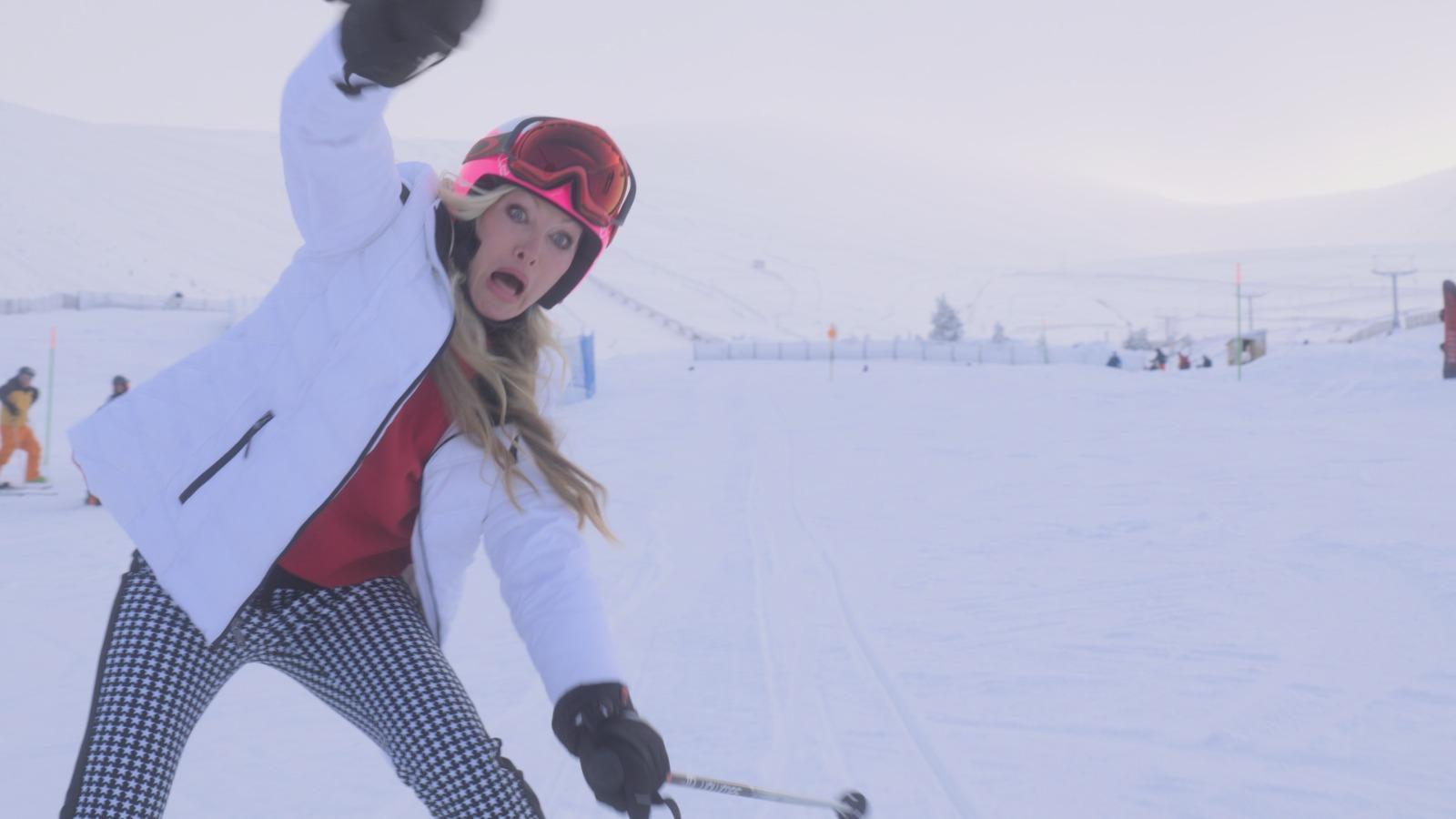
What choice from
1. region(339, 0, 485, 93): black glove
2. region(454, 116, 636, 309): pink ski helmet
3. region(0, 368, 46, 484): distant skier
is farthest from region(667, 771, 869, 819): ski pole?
region(0, 368, 46, 484): distant skier

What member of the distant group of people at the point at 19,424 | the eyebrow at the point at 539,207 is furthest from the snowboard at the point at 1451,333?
the eyebrow at the point at 539,207

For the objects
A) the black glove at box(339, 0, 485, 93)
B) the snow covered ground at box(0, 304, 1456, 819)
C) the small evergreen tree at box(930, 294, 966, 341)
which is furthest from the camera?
the small evergreen tree at box(930, 294, 966, 341)

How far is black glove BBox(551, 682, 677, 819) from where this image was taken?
1.88 metres

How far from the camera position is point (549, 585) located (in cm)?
206

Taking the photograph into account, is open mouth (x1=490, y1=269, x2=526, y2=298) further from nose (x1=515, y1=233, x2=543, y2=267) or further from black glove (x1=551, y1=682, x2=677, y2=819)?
black glove (x1=551, y1=682, x2=677, y2=819)

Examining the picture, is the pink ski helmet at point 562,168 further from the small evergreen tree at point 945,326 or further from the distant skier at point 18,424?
the small evergreen tree at point 945,326

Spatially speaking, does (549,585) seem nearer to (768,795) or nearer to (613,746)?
(613,746)

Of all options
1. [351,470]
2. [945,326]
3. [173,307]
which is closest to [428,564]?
[351,470]

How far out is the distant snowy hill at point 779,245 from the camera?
5000 centimetres

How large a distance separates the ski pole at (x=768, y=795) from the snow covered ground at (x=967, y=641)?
28.5 inches

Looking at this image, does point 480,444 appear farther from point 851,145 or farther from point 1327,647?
point 851,145

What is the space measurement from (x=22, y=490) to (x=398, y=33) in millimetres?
10894

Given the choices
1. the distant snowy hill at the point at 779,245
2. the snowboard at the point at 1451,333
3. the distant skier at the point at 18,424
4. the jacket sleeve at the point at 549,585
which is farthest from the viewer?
the distant snowy hill at the point at 779,245

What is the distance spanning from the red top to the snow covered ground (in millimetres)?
1647
